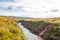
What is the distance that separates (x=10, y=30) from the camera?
6.88 m

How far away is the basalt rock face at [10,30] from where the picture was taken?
22.1 ft

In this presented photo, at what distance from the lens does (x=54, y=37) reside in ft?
22.5

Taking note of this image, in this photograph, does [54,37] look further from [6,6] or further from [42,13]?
[6,6]

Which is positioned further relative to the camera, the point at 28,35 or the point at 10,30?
the point at 28,35

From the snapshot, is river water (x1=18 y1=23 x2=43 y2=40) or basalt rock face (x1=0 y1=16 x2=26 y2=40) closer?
basalt rock face (x1=0 y1=16 x2=26 y2=40)

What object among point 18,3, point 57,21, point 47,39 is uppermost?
point 18,3

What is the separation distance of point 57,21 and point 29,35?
2.89ft

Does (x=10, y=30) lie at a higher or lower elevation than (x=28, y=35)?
higher

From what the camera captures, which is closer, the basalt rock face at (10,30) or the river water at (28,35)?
the basalt rock face at (10,30)

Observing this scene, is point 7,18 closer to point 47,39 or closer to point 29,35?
point 29,35

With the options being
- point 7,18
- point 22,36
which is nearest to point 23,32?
point 22,36

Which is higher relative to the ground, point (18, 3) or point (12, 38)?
point (18, 3)

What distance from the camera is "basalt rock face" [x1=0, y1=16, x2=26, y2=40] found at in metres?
6.72

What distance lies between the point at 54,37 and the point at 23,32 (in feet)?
2.86
